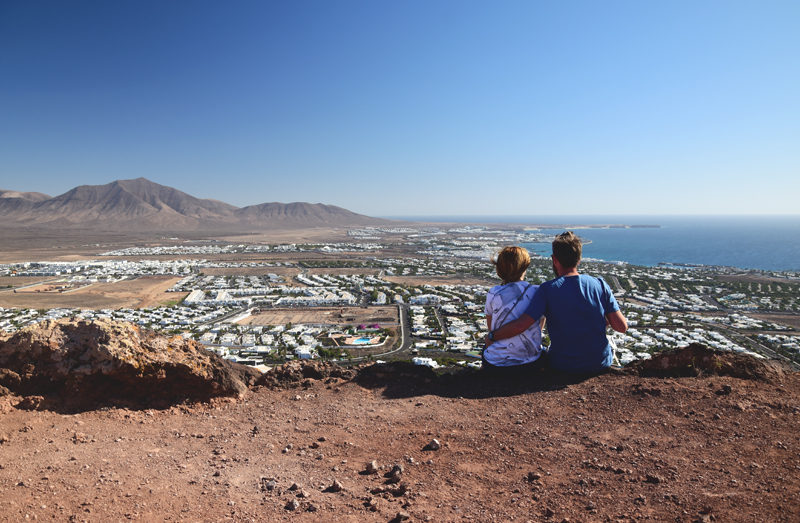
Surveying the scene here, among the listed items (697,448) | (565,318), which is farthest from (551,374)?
(697,448)

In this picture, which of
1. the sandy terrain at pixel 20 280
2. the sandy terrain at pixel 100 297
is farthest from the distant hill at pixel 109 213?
the sandy terrain at pixel 100 297

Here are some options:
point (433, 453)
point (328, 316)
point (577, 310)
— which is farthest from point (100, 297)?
point (577, 310)

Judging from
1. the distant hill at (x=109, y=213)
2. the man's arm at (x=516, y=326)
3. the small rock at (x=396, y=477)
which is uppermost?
the distant hill at (x=109, y=213)

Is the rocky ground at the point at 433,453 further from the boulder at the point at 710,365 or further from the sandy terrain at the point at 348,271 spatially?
the sandy terrain at the point at 348,271

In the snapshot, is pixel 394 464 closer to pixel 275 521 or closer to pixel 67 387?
pixel 275 521

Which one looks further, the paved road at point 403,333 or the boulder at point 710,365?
the paved road at point 403,333

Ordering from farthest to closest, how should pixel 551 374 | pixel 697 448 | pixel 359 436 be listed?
pixel 551 374
pixel 359 436
pixel 697 448

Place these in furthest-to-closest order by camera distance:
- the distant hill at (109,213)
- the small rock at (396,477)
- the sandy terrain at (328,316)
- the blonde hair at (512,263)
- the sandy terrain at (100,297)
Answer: the distant hill at (109,213), the sandy terrain at (100,297), the sandy terrain at (328,316), the blonde hair at (512,263), the small rock at (396,477)

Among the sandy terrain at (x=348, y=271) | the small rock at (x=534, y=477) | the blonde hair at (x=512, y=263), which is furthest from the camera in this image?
the sandy terrain at (x=348, y=271)

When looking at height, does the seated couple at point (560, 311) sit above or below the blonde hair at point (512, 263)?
below
